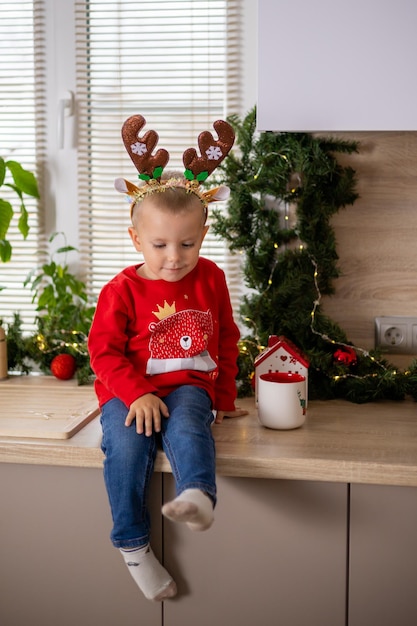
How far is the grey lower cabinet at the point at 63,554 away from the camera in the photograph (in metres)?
1.54

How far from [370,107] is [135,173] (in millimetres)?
781

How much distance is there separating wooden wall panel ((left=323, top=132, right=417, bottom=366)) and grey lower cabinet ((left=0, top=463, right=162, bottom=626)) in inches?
31.7

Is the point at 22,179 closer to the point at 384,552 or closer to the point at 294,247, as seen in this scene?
the point at 294,247

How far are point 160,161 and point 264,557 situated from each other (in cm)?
82

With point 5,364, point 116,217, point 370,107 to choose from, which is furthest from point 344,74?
point 5,364

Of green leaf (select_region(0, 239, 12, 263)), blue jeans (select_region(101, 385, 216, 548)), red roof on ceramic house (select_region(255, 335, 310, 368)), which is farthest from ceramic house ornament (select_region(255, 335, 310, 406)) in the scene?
green leaf (select_region(0, 239, 12, 263))

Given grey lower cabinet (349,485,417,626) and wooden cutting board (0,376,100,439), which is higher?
wooden cutting board (0,376,100,439)

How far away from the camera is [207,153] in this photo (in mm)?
1533

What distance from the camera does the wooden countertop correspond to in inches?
55.7

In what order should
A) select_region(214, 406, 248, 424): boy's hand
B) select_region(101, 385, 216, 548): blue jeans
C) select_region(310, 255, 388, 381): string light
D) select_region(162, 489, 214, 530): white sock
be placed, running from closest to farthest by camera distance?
select_region(162, 489, 214, 530): white sock < select_region(101, 385, 216, 548): blue jeans < select_region(214, 406, 248, 424): boy's hand < select_region(310, 255, 388, 381): string light

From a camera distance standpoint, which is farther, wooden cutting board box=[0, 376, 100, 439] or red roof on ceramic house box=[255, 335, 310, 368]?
red roof on ceramic house box=[255, 335, 310, 368]

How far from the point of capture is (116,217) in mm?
2160

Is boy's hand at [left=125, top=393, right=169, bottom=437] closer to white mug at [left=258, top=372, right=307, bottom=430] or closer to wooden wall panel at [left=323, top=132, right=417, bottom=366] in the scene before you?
white mug at [left=258, top=372, right=307, bottom=430]

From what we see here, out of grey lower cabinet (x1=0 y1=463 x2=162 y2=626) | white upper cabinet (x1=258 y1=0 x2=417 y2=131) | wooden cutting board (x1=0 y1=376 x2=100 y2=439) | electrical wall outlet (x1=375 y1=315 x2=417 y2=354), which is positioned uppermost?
white upper cabinet (x1=258 y1=0 x2=417 y2=131)
